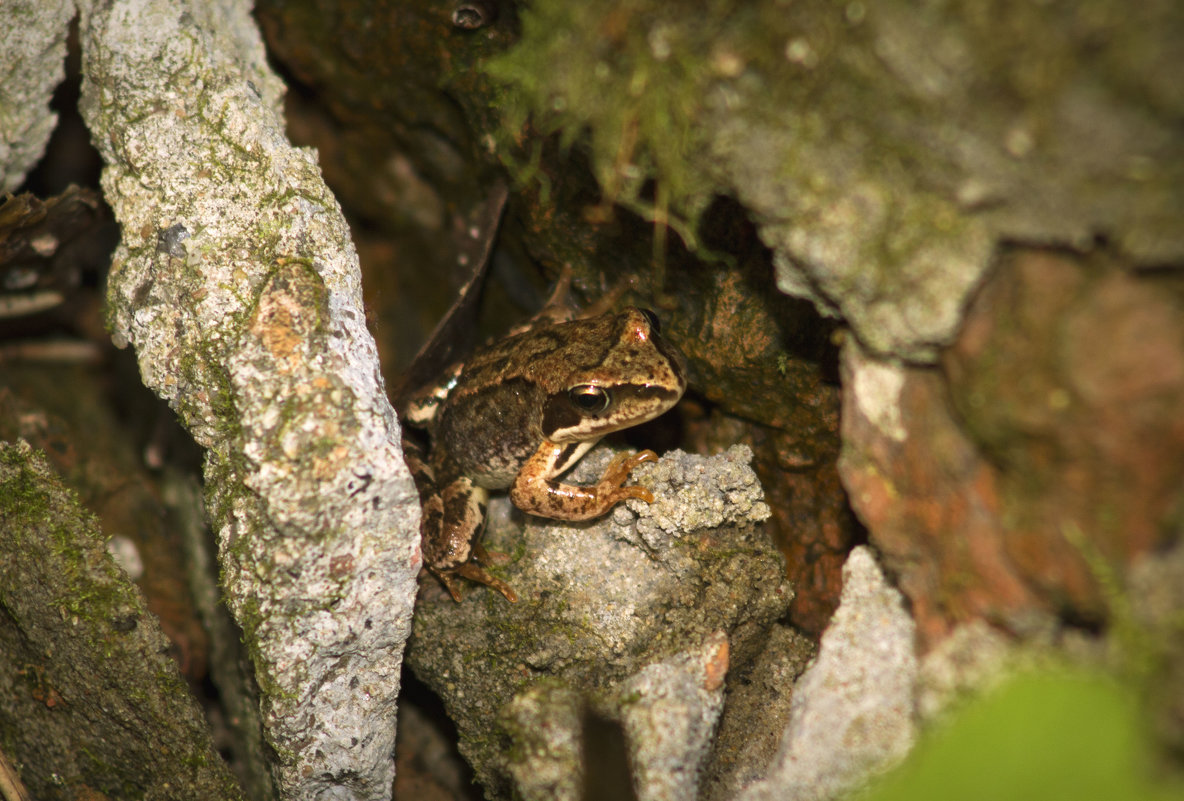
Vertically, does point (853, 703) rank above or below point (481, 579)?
above

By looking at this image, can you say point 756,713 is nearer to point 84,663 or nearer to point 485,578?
point 485,578

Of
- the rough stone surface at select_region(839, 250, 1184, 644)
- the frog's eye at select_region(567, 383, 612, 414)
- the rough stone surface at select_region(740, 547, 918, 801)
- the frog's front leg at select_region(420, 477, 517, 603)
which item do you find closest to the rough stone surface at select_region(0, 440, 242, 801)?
the frog's front leg at select_region(420, 477, 517, 603)

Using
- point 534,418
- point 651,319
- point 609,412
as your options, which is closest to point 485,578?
point 534,418

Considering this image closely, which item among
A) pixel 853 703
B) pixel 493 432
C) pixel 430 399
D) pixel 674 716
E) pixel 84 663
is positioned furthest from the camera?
pixel 430 399

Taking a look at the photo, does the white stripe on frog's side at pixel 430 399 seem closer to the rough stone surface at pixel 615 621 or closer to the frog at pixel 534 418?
the frog at pixel 534 418

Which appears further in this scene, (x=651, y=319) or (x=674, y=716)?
(x=651, y=319)

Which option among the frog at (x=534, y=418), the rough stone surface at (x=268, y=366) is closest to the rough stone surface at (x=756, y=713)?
the frog at (x=534, y=418)
